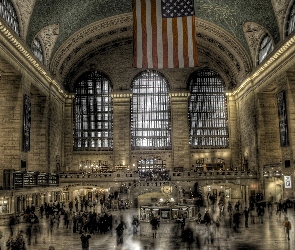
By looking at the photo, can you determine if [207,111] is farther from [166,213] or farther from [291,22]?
[166,213]

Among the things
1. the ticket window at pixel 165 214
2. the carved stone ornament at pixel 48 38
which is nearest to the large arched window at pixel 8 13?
the carved stone ornament at pixel 48 38

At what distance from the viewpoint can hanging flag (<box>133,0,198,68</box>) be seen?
71.8 feet

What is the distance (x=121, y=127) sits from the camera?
45.5 metres

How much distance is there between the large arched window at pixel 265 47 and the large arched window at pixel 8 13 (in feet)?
68.2

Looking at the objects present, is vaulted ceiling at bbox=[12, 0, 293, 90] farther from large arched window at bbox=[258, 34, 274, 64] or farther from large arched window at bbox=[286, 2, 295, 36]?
large arched window at bbox=[258, 34, 274, 64]

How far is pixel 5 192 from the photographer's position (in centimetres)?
2542

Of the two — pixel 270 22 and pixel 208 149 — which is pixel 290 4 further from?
pixel 208 149

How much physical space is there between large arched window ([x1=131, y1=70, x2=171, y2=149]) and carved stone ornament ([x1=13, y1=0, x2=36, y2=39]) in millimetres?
18558

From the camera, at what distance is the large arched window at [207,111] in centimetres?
4616

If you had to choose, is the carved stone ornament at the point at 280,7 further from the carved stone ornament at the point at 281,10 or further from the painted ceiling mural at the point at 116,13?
the painted ceiling mural at the point at 116,13

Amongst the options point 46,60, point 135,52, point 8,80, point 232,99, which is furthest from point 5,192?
point 232,99

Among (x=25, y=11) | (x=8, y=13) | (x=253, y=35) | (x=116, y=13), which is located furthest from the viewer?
(x=116, y=13)

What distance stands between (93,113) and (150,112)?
660cm

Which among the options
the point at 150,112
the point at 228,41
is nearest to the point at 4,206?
the point at 150,112
